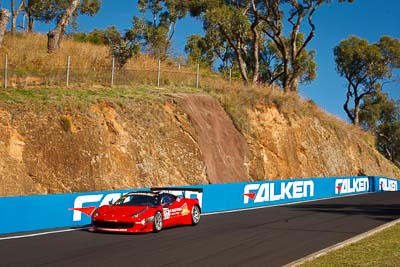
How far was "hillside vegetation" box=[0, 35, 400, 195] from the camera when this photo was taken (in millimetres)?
24906

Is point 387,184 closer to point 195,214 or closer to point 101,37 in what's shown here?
point 101,37

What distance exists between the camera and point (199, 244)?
14.2 m

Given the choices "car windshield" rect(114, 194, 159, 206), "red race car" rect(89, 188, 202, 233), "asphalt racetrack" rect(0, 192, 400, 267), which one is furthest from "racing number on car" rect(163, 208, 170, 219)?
"asphalt racetrack" rect(0, 192, 400, 267)

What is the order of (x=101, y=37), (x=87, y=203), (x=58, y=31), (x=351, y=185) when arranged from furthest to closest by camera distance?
(x=101, y=37)
(x=351, y=185)
(x=58, y=31)
(x=87, y=203)

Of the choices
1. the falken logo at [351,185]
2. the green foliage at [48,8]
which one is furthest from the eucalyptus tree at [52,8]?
the falken logo at [351,185]

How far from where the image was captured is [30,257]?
11789 mm

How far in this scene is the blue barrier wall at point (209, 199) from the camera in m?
16.6

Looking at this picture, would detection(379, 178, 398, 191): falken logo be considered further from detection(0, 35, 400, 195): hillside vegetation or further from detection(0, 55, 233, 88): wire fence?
detection(0, 55, 233, 88): wire fence


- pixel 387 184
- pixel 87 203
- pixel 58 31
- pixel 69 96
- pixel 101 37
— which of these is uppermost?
pixel 101 37

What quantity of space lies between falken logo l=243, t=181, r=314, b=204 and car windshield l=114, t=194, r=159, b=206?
36.5 ft

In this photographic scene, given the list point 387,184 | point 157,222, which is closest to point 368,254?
point 157,222

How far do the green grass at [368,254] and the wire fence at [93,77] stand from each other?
67.2 ft

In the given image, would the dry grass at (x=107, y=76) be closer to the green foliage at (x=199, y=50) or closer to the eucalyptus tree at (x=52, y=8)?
the eucalyptus tree at (x=52, y=8)

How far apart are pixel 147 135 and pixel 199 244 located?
54.6ft
